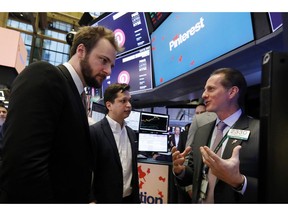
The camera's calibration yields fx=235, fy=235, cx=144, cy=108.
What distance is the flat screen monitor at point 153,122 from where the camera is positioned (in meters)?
3.08

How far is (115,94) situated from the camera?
79.0 inches

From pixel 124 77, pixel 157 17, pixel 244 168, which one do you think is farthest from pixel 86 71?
pixel 124 77

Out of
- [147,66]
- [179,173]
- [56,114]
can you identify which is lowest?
[179,173]

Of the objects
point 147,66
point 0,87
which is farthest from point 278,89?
point 0,87

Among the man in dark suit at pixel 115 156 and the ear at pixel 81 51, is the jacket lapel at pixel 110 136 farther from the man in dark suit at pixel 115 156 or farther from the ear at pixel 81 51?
the ear at pixel 81 51

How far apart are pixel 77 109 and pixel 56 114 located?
0.10 m

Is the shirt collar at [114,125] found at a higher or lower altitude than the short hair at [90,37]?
lower

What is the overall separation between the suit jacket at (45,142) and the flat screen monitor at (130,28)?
89.8 inches

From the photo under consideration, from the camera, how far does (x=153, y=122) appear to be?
3.14m

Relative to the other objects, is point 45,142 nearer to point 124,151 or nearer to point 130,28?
point 124,151

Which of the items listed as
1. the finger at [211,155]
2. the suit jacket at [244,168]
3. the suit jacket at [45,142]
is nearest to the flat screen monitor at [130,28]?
the suit jacket at [244,168]
